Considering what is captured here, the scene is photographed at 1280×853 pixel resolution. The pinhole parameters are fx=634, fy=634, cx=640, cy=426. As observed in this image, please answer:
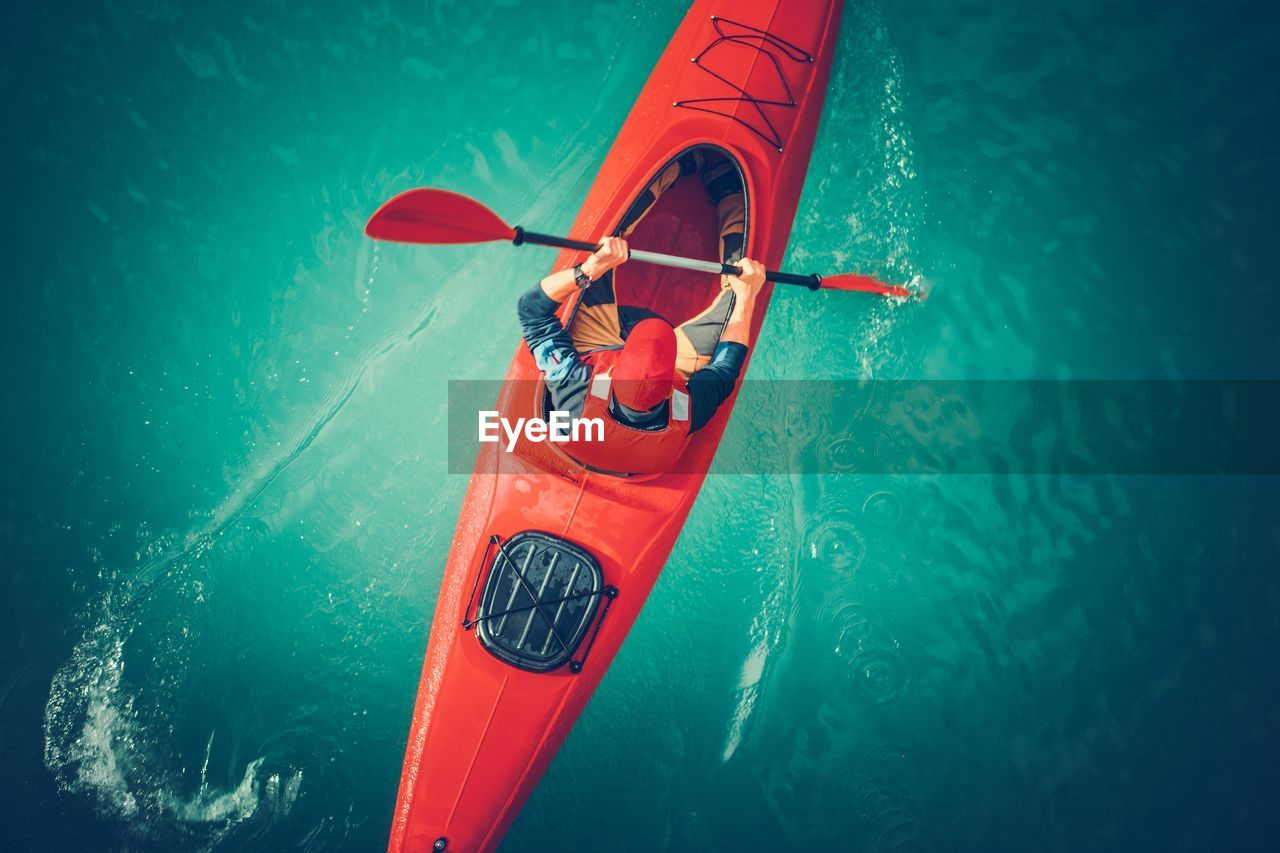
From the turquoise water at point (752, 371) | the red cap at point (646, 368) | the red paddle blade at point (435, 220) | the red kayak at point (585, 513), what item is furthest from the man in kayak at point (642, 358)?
the turquoise water at point (752, 371)

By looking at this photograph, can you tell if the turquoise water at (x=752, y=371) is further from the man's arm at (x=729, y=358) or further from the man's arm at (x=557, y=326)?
the man's arm at (x=557, y=326)

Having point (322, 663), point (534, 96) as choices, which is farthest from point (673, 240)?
point (322, 663)

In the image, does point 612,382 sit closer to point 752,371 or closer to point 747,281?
point 747,281

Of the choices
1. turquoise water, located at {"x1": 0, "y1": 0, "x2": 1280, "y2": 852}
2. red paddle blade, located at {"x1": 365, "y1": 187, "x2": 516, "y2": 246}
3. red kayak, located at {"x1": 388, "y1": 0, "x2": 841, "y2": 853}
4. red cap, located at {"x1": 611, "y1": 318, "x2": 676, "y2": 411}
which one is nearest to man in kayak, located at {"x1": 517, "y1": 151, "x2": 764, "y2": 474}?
red cap, located at {"x1": 611, "y1": 318, "x2": 676, "y2": 411}

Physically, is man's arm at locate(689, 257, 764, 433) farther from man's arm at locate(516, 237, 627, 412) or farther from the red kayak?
man's arm at locate(516, 237, 627, 412)

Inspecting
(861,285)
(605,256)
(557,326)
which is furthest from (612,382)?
(861,285)
